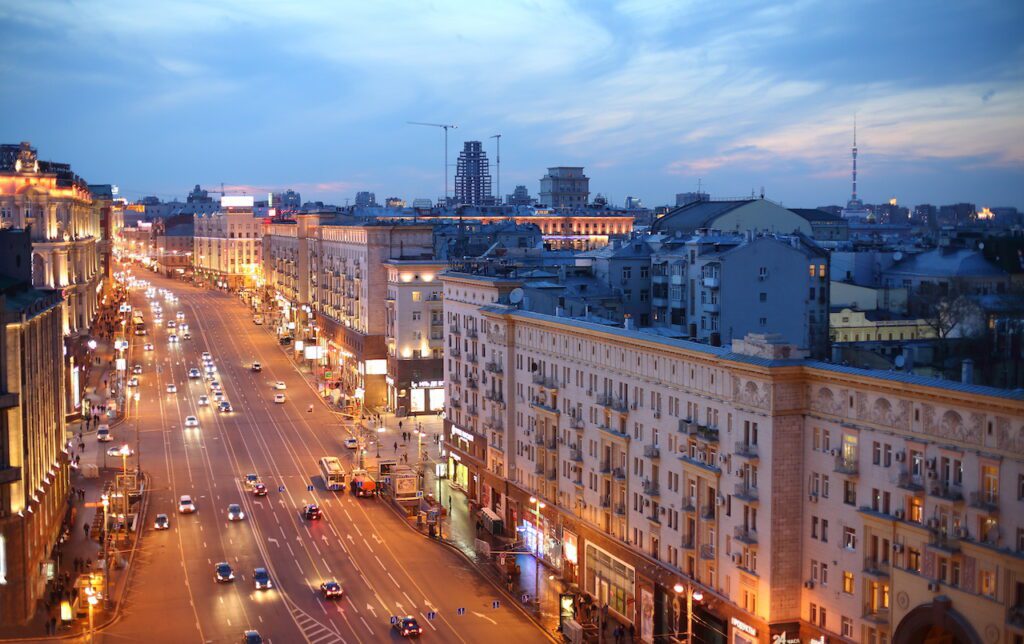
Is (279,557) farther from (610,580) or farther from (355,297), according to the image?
(355,297)

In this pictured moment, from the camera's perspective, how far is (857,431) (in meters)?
43.0

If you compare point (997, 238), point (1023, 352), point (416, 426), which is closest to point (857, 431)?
point (1023, 352)

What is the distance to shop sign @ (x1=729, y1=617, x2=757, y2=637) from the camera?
4641 cm

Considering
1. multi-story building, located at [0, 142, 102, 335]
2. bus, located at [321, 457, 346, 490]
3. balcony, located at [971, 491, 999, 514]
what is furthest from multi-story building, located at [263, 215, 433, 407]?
balcony, located at [971, 491, 999, 514]

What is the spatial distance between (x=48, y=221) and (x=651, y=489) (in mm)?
91394

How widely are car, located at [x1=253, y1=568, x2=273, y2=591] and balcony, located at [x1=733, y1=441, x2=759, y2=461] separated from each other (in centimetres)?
2764

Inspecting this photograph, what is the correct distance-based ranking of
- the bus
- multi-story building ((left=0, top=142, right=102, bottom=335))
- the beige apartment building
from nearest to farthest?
1. the beige apartment building
2. the bus
3. multi-story building ((left=0, top=142, right=102, bottom=335))

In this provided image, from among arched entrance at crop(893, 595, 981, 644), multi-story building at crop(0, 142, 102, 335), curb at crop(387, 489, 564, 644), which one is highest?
multi-story building at crop(0, 142, 102, 335)

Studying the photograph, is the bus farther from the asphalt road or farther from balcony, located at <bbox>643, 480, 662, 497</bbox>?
balcony, located at <bbox>643, 480, 662, 497</bbox>

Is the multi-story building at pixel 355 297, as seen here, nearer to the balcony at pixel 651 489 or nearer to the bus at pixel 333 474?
the bus at pixel 333 474

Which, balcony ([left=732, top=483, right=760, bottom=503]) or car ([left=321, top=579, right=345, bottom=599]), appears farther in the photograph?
car ([left=321, top=579, right=345, bottom=599])

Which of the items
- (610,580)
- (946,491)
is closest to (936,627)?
(946,491)

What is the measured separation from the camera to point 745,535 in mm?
47469

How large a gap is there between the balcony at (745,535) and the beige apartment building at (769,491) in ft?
0.29
